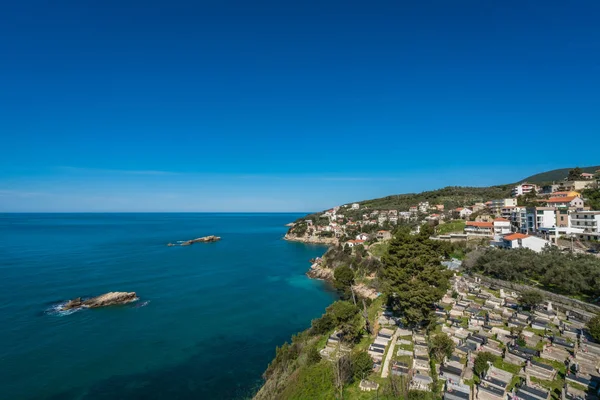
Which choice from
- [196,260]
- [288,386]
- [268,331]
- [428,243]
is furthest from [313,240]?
[288,386]

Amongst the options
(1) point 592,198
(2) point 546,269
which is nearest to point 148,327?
(2) point 546,269

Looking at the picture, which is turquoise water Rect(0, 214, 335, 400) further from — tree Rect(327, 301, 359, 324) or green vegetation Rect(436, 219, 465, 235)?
green vegetation Rect(436, 219, 465, 235)

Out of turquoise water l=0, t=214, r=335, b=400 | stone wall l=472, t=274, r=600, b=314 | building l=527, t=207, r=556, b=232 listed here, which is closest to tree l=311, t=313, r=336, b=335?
turquoise water l=0, t=214, r=335, b=400

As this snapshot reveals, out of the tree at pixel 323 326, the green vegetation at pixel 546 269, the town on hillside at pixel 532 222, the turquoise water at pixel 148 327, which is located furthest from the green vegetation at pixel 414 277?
the town on hillside at pixel 532 222

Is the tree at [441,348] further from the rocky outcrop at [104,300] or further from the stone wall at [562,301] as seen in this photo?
the rocky outcrop at [104,300]

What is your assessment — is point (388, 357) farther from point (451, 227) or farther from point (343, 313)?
point (451, 227)

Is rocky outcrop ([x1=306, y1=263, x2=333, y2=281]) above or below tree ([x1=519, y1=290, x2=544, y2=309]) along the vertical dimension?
below
